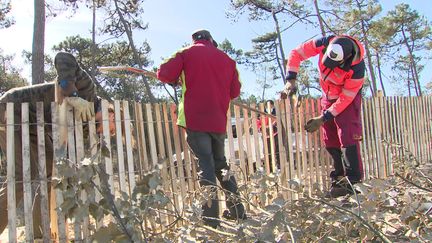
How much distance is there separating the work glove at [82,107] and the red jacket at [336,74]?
2195 mm

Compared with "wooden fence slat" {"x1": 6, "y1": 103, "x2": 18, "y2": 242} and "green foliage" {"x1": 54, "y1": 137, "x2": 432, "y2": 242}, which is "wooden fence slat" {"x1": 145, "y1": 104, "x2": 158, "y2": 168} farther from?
"green foliage" {"x1": 54, "y1": 137, "x2": 432, "y2": 242}

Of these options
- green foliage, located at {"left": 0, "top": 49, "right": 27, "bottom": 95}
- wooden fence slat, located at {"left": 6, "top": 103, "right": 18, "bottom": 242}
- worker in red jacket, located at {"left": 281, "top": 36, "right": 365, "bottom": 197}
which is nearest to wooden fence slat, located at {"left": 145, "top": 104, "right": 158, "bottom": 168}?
wooden fence slat, located at {"left": 6, "top": 103, "right": 18, "bottom": 242}

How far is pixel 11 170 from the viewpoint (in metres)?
2.89

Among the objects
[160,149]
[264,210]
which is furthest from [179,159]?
[264,210]

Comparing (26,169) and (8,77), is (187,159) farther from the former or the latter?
(8,77)

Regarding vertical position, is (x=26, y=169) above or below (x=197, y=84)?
below

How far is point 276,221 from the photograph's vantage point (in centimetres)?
154

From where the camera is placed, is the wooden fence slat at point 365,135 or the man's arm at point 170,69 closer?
the man's arm at point 170,69

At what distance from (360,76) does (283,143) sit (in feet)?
3.60

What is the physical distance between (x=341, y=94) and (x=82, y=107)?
92.0 inches

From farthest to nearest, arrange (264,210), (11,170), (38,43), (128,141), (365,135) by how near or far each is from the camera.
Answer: (38,43)
(365,135)
(128,141)
(11,170)
(264,210)

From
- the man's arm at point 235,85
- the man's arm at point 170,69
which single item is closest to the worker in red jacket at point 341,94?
the man's arm at point 235,85

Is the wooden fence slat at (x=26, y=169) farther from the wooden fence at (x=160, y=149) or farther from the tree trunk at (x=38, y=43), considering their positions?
the tree trunk at (x=38, y=43)

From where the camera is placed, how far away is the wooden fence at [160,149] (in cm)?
292
